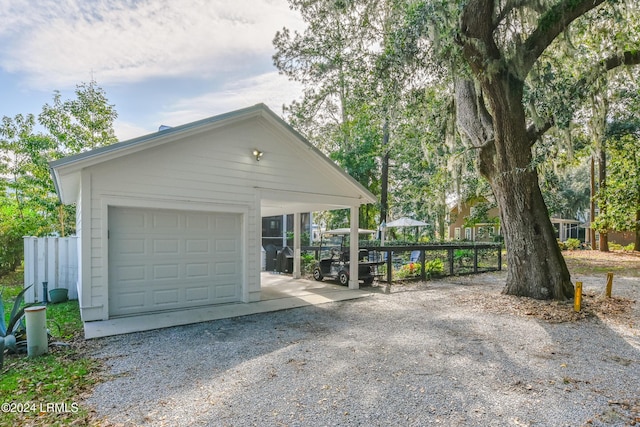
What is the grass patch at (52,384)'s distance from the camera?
9.15 feet

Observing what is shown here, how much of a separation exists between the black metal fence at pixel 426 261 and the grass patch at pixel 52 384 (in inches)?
267

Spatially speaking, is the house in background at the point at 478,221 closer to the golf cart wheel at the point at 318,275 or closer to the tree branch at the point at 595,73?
the tree branch at the point at 595,73

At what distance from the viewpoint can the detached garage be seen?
554cm

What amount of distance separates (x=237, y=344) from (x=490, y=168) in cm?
646

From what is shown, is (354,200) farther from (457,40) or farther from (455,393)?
(455,393)

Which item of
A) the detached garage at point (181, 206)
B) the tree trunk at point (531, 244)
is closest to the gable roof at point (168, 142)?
the detached garage at point (181, 206)

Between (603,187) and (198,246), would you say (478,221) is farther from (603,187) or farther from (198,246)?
(198,246)

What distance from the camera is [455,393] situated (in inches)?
125

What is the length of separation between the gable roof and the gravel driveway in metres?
2.59

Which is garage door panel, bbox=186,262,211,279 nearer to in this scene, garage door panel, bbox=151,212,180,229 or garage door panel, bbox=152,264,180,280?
garage door panel, bbox=152,264,180,280

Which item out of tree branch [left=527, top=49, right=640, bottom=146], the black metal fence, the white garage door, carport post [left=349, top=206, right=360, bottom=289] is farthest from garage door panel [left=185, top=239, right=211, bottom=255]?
tree branch [left=527, top=49, right=640, bottom=146]

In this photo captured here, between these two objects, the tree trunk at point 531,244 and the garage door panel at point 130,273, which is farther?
the tree trunk at point 531,244

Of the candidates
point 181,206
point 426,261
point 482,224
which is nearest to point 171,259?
point 181,206

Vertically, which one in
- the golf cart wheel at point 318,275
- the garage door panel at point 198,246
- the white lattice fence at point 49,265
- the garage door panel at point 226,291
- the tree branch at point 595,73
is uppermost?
the tree branch at point 595,73
